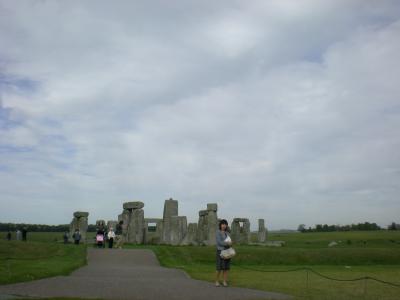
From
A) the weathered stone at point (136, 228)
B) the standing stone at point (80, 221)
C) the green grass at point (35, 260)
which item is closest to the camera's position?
the green grass at point (35, 260)

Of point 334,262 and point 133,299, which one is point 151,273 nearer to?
point 133,299

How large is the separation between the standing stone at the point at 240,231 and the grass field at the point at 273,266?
→ 13.1 m

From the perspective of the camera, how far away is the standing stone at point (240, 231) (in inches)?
1644

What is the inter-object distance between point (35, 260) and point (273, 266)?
38.5 feet

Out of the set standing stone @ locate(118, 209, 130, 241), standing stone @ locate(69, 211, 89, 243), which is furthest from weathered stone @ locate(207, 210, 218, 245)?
standing stone @ locate(69, 211, 89, 243)

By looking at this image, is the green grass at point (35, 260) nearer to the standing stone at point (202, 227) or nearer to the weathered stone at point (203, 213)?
the standing stone at point (202, 227)

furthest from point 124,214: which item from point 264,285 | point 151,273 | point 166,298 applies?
point 166,298

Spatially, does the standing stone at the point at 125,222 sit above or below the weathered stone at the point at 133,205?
below

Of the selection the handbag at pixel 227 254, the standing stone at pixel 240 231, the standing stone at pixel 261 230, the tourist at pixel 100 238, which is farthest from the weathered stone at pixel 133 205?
the handbag at pixel 227 254

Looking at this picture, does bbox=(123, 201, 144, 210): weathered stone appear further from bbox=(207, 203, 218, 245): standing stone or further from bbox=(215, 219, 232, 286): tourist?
bbox=(215, 219, 232, 286): tourist

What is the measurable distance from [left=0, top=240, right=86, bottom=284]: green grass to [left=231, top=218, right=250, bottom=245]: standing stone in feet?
54.0

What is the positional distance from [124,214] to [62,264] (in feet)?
60.7

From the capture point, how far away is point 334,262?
90.6ft

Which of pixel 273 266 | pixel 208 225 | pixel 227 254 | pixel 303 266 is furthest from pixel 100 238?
pixel 227 254
